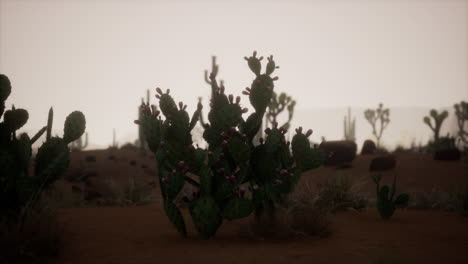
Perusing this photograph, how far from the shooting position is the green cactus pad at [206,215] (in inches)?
159

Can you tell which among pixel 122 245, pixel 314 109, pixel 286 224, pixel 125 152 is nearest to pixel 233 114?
pixel 286 224

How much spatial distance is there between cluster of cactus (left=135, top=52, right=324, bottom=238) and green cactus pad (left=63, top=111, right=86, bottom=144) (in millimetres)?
697

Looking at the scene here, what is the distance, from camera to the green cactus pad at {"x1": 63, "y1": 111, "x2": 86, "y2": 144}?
4.62m

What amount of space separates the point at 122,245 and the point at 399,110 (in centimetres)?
13546

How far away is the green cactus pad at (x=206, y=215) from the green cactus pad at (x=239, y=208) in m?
0.12

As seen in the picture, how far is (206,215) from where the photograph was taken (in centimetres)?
408

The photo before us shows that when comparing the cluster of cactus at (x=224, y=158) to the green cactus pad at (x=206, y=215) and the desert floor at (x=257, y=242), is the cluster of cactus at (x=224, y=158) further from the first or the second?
the desert floor at (x=257, y=242)

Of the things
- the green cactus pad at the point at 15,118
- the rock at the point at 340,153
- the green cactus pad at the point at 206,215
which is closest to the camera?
the green cactus pad at the point at 206,215

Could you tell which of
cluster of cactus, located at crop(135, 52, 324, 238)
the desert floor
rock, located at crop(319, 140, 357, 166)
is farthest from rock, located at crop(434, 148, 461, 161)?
cluster of cactus, located at crop(135, 52, 324, 238)

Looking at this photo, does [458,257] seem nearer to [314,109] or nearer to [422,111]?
[422,111]

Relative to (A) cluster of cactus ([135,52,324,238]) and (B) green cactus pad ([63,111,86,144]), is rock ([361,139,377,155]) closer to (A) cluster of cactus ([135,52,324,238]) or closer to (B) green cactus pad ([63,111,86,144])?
(A) cluster of cactus ([135,52,324,238])

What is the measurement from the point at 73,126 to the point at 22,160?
623mm

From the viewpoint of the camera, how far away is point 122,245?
13.3 ft

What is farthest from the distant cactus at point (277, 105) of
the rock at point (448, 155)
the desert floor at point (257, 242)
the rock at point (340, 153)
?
the desert floor at point (257, 242)
